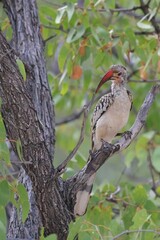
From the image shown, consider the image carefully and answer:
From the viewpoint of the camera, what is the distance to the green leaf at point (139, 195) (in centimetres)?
399

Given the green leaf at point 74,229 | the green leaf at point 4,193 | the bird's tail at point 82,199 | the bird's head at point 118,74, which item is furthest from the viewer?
the bird's head at point 118,74

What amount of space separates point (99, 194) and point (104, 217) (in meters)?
0.27

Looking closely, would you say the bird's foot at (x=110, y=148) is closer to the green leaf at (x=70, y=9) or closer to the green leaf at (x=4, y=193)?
the green leaf at (x=4, y=193)

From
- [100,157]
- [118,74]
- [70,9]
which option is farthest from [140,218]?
[70,9]

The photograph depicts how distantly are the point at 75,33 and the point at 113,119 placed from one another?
621mm

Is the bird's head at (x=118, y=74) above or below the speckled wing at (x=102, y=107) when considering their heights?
above

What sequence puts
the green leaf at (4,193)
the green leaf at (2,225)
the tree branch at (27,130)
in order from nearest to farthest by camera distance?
the green leaf at (2,225) < the green leaf at (4,193) < the tree branch at (27,130)

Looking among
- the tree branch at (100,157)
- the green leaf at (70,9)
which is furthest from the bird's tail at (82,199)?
the green leaf at (70,9)

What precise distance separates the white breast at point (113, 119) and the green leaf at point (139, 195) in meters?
0.32

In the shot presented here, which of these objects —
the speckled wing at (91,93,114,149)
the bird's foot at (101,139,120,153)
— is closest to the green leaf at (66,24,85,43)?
the speckled wing at (91,93,114,149)

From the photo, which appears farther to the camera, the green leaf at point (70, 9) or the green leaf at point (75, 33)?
the green leaf at point (75, 33)

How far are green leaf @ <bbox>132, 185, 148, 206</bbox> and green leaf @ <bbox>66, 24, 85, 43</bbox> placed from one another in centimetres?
89

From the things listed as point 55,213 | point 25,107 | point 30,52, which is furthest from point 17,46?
point 55,213

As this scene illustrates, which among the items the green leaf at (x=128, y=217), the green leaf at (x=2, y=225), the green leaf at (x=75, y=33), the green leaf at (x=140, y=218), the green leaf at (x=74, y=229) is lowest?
the green leaf at (x=128, y=217)
